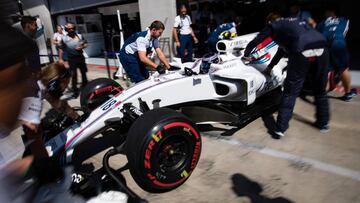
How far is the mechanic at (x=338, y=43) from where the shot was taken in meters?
4.52

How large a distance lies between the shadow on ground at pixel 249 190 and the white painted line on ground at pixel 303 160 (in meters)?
0.64

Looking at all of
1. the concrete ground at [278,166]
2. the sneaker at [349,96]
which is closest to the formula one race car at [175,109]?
the concrete ground at [278,166]


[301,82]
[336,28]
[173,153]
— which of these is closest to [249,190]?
[173,153]

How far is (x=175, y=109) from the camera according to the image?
380 cm

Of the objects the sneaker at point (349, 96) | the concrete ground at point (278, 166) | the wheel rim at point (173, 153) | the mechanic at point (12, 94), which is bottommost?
the concrete ground at point (278, 166)

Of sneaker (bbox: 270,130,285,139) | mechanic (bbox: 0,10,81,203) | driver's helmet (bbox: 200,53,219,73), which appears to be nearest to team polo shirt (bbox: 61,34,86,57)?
driver's helmet (bbox: 200,53,219,73)

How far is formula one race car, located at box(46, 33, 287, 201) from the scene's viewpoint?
2.65 meters

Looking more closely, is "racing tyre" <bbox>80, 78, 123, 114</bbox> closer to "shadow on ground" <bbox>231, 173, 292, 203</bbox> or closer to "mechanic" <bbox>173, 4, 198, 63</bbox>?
"shadow on ground" <bbox>231, 173, 292, 203</bbox>

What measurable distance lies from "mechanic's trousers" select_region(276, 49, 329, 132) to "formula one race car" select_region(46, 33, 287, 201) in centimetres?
43

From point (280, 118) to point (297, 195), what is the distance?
4.05ft

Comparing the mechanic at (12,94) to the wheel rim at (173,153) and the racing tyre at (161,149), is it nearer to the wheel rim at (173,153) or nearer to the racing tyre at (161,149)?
the racing tyre at (161,149)

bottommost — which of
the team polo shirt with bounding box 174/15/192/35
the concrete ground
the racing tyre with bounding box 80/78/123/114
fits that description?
the concrete ground

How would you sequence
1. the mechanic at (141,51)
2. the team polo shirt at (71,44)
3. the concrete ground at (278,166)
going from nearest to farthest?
1. the concrete ground at (278,166)
2. the mechanic at (141,51)
3. the team polo shirt at (71,44)

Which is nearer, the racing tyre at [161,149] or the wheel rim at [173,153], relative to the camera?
the racing tyre at [161,149]
